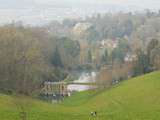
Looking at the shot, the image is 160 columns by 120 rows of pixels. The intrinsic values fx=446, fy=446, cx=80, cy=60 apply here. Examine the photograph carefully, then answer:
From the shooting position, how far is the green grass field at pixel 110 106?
76.4 ft

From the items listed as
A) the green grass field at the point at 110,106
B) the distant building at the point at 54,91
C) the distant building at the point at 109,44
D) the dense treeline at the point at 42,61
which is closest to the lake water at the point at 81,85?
the distant building at the point at 54,91

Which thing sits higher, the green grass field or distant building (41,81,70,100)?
the green grass field

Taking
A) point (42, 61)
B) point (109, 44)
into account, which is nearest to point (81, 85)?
point (42, 61)

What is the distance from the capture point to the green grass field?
2327cm

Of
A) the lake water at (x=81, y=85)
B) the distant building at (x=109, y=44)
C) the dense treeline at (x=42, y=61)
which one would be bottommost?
the distant building at (x=109, y=44)

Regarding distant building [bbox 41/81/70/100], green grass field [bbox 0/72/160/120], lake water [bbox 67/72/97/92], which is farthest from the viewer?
lake water [bbox 67/72/97/92]

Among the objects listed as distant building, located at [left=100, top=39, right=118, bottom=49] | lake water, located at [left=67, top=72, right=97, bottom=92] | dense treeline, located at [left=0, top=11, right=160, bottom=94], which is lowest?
distant building, located at [left=100, top=39, right=118, bottom=49]

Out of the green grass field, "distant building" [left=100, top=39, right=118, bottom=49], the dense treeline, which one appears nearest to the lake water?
the dense treeline

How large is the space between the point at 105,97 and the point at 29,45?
2015cm

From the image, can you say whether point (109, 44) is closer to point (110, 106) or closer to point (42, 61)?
point (42, 61)

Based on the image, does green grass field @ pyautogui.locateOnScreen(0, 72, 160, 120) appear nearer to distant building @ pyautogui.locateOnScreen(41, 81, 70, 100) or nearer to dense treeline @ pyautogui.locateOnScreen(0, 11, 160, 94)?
dense treeline @ pyautogui.locateOnScreen(0, 11, 160, 94)

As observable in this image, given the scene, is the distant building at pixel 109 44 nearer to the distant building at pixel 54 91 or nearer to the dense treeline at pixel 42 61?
the dense treeline at pixel 42 61

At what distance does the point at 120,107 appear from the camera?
98.6 ft

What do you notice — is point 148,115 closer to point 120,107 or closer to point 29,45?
point 120,107
